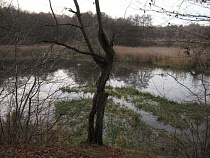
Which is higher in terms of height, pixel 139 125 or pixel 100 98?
pixel 100 98

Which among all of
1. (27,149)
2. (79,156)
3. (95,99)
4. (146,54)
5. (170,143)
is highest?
(146,54)

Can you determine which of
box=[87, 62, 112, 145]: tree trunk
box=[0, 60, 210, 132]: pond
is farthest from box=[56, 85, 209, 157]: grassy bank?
box=[87, 62, 112, 145]: tree trunk

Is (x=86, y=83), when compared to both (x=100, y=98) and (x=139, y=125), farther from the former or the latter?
(x=100, y=98)

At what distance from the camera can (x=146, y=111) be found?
7297mm

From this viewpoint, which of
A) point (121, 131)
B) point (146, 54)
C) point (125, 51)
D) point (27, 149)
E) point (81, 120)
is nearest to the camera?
point (27, 149)

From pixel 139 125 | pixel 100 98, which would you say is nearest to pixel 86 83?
pixel 139 125

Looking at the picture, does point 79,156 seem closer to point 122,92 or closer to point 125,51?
point 122,92

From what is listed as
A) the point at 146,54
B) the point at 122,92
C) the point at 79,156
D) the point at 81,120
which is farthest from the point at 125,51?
the point at 79,156

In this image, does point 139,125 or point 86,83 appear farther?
point 86,83

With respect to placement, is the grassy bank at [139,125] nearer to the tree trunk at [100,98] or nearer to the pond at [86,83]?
the pond at [86,83]

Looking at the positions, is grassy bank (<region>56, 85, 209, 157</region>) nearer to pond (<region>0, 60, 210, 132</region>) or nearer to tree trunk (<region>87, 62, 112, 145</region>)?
pond (<region>0, 60, 210, 132</region>)

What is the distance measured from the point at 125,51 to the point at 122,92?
13015mm


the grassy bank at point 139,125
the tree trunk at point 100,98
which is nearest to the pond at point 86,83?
the grassy bank at point 139,125

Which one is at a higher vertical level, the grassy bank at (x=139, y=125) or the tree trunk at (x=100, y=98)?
the tree trunk at (x=100, y=98)
